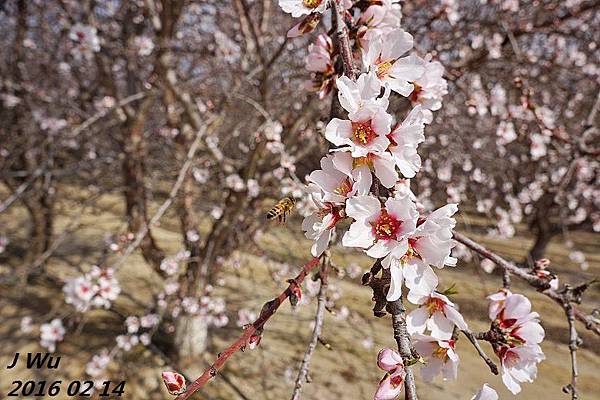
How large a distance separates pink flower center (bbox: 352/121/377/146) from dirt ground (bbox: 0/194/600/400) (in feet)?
6.76

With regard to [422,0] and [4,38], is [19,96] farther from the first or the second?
[422,0]

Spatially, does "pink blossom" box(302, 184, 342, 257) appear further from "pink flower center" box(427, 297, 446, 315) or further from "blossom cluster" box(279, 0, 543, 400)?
"pink flower center" box(427, 297, 446, 315)

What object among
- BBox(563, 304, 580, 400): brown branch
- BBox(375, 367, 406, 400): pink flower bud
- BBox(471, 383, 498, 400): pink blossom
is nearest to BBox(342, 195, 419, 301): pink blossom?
BBox(375, 367, 406, 400): pink flower bud

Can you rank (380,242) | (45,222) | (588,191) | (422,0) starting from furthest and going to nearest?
(588,191) < (45,222) < (422,0) < (380,242)

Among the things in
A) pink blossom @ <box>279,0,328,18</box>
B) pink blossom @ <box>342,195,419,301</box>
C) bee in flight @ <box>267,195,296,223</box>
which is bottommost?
bee in flight @ <box>267,195,296,223</box>

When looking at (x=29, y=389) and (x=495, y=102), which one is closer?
(x=29, y=389)

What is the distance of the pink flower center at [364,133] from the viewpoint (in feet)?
2.13

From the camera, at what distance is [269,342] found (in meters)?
3.61

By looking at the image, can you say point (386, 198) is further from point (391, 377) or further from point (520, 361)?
point (520, 361)

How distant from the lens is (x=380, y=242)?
2.10ft

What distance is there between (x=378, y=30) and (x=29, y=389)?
9.98 feet

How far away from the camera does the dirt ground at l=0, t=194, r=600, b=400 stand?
303 cm

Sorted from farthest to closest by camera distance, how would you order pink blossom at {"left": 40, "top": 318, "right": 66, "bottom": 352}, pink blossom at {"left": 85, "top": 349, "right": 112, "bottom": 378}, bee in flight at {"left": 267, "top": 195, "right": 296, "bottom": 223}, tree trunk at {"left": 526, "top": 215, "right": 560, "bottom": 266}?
tree trunk at {"left": 526, "top": 215, "right": 560, "bottom": 266} < pink blossom at {"left": 85, "top": 349, "right": 112, "bottom": 378} < pink blossom at {"left": 40, "top": 318, "right": 66, "bottom": 352} < bee in flight at {"left": 267, "top": 195, "right": 296, "bottom": 223}

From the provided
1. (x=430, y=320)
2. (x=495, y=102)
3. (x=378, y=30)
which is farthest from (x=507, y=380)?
(x=495, y=102)
